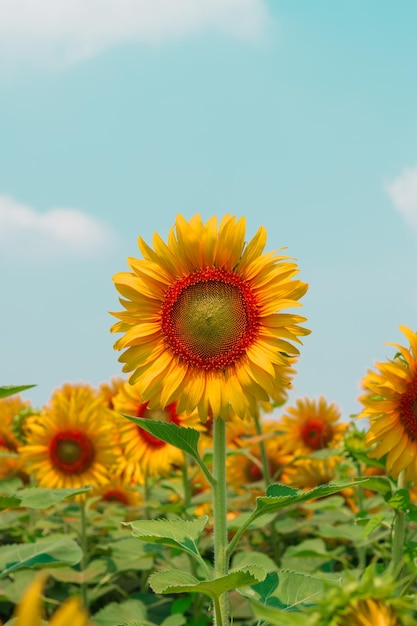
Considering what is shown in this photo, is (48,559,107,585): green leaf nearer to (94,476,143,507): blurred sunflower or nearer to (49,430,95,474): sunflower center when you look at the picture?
(49,430,95,474): sunflower center

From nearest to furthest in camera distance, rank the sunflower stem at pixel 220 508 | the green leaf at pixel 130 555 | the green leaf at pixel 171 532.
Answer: the green leaf at pixel 171 532
the sunflower stem at pixel 220 508
the green leaf at pixel 130 555

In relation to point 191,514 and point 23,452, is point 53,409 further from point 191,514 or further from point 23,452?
point 191,514

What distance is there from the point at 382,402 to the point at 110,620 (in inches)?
74.7

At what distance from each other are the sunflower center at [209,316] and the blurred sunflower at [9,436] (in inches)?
144

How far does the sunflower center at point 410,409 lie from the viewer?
3299 millimetres

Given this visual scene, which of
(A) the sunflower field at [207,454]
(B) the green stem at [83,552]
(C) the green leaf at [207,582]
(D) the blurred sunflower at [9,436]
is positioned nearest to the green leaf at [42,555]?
(A) the sunflower field at [207,454]

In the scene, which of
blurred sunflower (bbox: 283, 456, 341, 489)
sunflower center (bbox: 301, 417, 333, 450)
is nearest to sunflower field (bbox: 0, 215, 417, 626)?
blurred sunflower (bbox: 283, 456, 341, 489)

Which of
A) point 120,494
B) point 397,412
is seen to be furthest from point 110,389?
point 397,412

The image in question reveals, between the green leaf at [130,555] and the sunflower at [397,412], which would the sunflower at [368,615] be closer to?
the sunflower at [397,412]

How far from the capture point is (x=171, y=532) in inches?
97.9

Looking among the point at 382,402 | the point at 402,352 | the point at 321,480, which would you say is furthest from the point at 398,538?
the point at 321,480

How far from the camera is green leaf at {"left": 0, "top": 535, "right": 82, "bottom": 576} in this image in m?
3.30

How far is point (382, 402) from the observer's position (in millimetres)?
3318

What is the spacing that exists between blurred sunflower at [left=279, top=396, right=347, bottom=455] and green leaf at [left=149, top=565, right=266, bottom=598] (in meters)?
4.51
